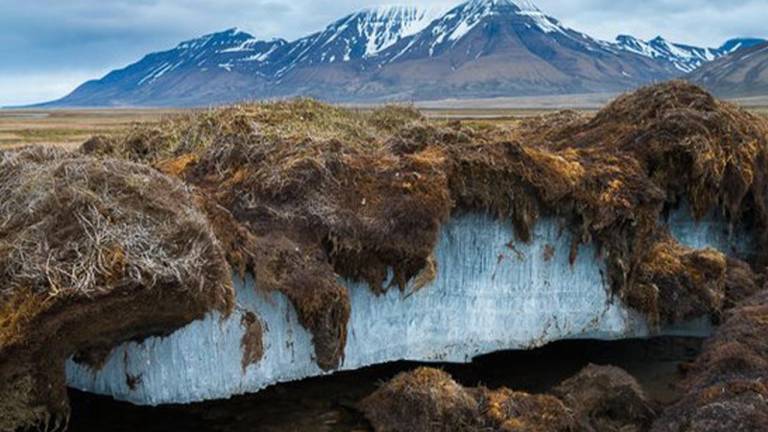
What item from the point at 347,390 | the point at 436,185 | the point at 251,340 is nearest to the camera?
the point at 251,340

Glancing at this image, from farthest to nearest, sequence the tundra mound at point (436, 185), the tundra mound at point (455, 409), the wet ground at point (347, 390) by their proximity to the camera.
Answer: the tundra mound at point (436, 185)
the wet ground at point (347, 390)
the tundra mound at point (455, 409)

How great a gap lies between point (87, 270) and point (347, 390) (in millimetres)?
6941

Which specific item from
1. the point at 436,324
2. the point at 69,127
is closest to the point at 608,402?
the point at 436,324

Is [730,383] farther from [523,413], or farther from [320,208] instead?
[320,208]

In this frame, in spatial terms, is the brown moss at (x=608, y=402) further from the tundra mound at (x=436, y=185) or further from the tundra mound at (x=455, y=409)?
the tundra mound at (x=436, y=185)

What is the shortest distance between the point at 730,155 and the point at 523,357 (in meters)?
7.64

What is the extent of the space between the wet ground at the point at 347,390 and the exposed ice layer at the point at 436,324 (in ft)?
1.53

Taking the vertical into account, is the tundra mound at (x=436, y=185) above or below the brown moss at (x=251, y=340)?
above

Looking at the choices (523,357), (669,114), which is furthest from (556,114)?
(523,357)

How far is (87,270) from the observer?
10648mm

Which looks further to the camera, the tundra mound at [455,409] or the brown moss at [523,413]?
the tundra mound at [455,409]

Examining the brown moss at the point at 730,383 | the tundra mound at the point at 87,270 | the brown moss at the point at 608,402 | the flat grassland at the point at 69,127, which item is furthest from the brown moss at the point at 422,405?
the flat grassland at the point at 69,127

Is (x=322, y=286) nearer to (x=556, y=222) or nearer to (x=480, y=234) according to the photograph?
(x=480, y=234)

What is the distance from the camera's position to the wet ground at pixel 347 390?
14320 mm
